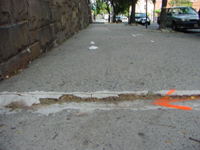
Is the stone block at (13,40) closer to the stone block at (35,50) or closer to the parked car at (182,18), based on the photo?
the stone block at (35,50)

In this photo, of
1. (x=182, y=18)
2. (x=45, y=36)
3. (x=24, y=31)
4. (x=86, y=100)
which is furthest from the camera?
(x=182, y=18)

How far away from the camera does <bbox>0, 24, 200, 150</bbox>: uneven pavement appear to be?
220 centimetres

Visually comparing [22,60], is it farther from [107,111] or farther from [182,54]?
[182,54]

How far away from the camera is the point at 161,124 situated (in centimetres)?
250

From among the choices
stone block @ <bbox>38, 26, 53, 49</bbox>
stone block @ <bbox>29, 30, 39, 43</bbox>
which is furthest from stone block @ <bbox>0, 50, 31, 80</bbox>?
stone block @ <bbox>38, 26, 53, 49</bbox>

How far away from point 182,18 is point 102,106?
1180cm

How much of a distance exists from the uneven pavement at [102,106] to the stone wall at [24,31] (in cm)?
30

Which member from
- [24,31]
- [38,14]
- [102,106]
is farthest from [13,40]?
[102,106]

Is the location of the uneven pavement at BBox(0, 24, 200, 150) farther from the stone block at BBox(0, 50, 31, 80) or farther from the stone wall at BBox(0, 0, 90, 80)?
the stone wall at BBox(0, 0, 90, 80)

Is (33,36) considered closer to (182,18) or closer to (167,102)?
(167,102)

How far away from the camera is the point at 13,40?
4043 millimetres

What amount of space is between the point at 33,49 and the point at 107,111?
316 centimetres

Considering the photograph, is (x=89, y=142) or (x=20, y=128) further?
(x=20, y=128)

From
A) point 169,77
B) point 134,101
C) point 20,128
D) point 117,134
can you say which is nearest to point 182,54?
point 169,77
